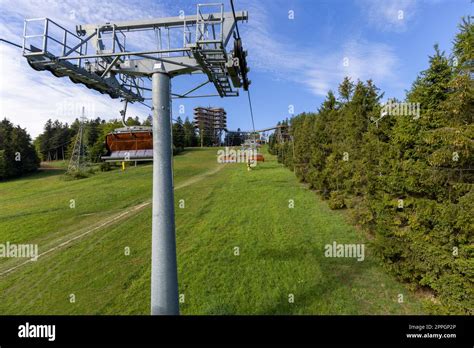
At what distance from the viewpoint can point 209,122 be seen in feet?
289

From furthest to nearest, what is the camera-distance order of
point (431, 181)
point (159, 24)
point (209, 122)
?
point (209, 122)
point (431, 181)
point (159, 24)

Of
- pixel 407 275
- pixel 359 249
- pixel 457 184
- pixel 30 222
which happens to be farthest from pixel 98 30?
pixel 30 222

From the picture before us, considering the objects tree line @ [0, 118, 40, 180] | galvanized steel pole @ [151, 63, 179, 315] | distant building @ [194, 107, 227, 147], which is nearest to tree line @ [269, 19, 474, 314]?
galvanized steel pole @ [151, 63, 179, 315]

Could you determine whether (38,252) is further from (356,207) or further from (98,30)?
(356,207)

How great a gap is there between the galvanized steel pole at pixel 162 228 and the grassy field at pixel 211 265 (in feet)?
7.20

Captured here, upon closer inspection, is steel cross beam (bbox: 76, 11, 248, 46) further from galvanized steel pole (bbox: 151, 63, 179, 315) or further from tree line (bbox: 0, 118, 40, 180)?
tree line (bbox: 0, 118, 40, 180)

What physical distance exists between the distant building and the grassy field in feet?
186

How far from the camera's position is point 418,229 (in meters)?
7.73

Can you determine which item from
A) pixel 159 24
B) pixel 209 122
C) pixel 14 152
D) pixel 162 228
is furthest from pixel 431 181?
pixel 209 122

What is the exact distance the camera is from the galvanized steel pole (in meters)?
5.41

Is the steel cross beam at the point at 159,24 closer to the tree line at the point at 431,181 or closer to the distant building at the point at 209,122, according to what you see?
the tree line at the point at 431,181

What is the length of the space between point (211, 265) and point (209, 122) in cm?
8184

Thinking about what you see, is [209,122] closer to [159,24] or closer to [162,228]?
[159,24]
